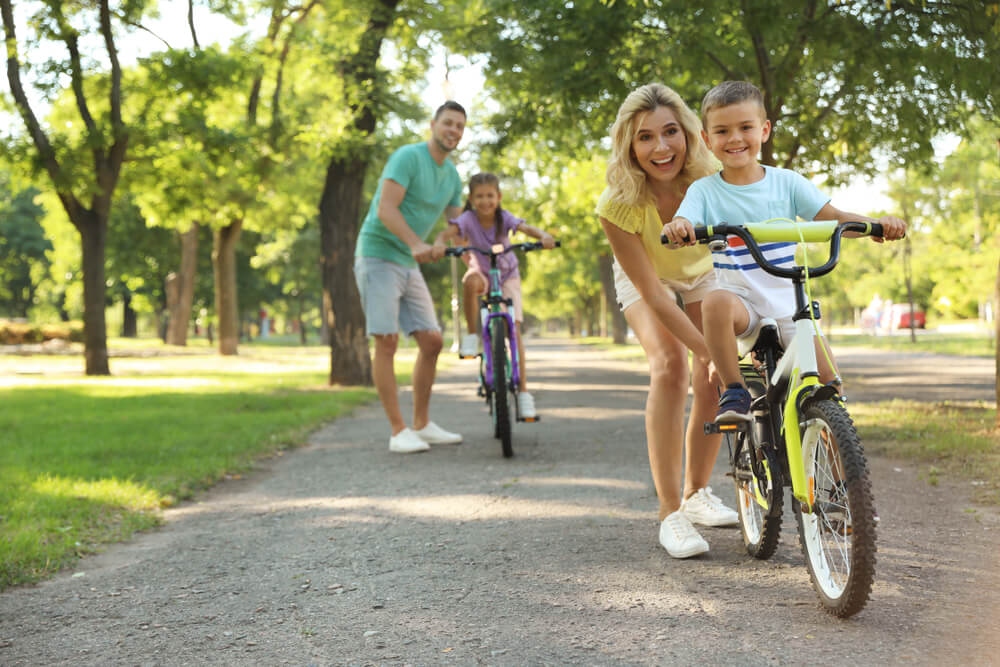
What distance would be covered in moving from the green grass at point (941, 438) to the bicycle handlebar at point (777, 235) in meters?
2.34

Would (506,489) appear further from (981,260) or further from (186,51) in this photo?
(981,260)

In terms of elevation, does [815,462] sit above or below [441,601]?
above

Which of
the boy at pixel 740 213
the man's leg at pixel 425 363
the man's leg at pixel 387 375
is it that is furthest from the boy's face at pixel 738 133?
the man's leg at pixel 387 375

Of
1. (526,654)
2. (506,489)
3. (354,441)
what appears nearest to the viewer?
(526,654)

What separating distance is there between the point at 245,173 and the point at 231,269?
990cm


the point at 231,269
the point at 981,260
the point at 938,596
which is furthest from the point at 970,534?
the point at 981,260

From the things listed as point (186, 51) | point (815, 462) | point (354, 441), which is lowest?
point (354, 441)

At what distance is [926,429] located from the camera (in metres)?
7.14

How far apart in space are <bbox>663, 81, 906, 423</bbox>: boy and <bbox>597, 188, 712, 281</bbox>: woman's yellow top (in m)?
0.33

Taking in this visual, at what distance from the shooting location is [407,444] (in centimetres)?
699

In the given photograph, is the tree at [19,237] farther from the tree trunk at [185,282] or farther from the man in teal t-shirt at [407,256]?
the man in teal t-shirt at [407,256]

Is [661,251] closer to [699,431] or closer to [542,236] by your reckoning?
[699,431]

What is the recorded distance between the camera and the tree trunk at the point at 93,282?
690 inches

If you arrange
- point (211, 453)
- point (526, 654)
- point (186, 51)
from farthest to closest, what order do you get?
point (186, 51) → point (211, 453) → point (526, 654)
